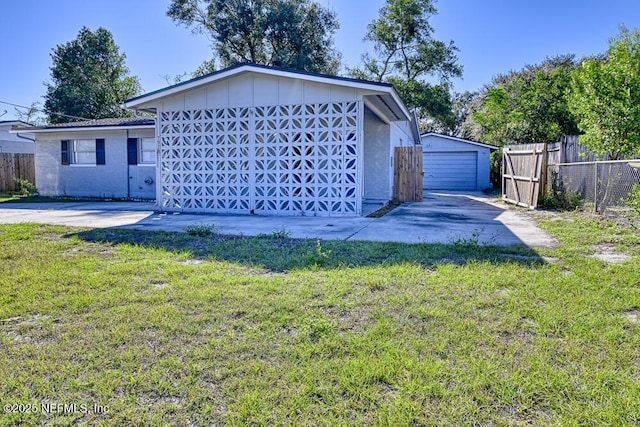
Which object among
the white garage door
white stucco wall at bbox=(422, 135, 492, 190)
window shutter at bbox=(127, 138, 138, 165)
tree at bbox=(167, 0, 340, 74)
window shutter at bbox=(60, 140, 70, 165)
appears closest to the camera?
window shutter at bbox=(127, 138, 138, 165)

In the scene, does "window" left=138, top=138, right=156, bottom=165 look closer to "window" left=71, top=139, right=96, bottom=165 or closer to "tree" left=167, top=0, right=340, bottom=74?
"window" left=71, top=139, right=96, bottom=165

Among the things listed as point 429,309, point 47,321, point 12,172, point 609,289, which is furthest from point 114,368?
point 12,172

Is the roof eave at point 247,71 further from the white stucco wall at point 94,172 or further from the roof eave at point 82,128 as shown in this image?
the white stucco wall at point 94,172

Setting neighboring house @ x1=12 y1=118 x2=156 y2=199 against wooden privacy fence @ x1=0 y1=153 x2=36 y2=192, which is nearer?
neighboring house @ x1=12 y1=118 x2=156 y2=199

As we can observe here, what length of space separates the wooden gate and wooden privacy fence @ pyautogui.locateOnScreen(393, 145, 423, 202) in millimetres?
2928

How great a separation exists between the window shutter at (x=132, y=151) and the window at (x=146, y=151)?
0.50 ft

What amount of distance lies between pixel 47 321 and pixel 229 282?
5.31 feet

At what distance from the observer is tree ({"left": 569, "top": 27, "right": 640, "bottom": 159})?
9.52 m

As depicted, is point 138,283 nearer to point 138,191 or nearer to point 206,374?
point 206,374

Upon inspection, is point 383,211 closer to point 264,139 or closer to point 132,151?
point 264,139

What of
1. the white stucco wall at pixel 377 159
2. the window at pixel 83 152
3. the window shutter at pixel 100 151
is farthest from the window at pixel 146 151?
the white stucco wall at pixel 377 159

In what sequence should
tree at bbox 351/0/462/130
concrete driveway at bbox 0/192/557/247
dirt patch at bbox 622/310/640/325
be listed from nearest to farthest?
dirt patch at bbox 622/310/640/325 < concrete driveway at bbox 0/192/557/247 < tree at bbox 351/0/462/130

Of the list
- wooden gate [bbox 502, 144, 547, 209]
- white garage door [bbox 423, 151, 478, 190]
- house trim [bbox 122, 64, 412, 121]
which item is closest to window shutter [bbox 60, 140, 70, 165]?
house trim [bbox 122, 64, 412, 121]

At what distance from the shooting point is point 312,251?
5.72m
